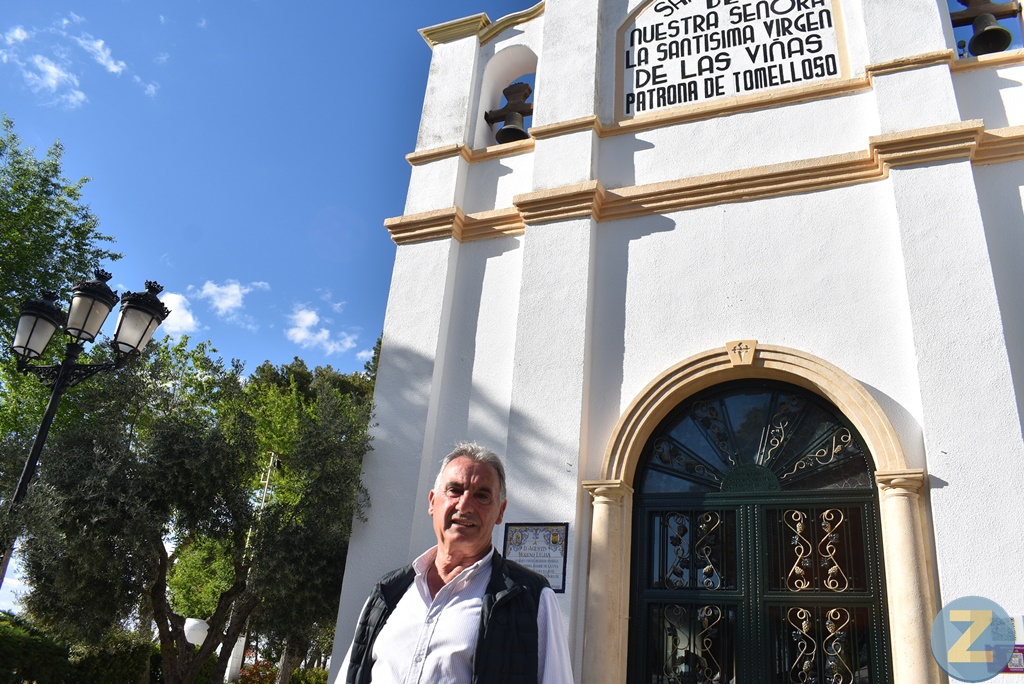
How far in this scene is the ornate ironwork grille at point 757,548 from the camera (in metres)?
5.92

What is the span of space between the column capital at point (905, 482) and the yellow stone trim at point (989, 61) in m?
3.98

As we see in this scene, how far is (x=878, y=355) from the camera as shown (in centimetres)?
644

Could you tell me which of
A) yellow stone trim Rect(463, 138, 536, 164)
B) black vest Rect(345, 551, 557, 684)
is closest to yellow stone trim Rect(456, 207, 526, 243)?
yellow stone trim Rect(463, 138, 536, 164)

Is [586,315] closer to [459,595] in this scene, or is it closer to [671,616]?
[671,616]

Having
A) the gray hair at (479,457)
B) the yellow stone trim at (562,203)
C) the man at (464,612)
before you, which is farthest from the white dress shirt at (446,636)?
the yellow stone trim at (562,203)

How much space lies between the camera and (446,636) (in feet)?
8.34

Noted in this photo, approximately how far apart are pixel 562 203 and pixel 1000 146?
392 cm

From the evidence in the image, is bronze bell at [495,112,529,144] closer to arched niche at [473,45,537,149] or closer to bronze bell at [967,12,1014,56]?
arched niche at [473,45,537,149]

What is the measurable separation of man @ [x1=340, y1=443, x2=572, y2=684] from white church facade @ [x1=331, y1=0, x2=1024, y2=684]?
3861 millimetres

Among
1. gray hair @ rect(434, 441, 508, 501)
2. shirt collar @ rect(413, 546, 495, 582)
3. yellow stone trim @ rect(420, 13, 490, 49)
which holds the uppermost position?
yellow stone trim @ rect(420, 13, 490, 49)

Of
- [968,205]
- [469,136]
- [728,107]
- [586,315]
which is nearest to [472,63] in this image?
[469,136]

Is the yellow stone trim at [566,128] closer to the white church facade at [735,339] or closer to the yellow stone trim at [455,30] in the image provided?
the white church facade at [735,339]

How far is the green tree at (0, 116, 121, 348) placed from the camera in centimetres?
1460

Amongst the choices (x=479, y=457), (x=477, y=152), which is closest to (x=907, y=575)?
(x=479, y=457)
